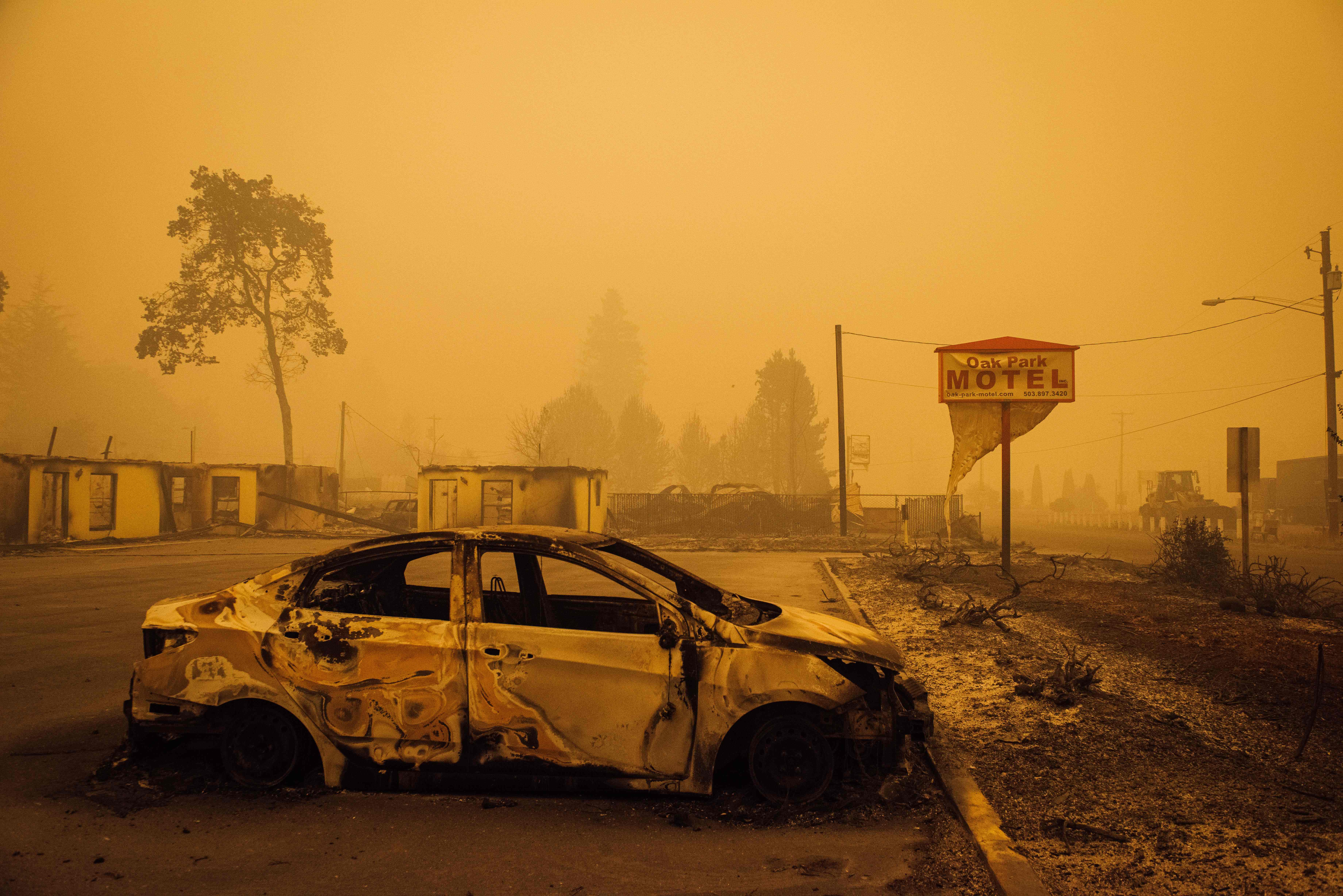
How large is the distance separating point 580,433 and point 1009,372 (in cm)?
5284

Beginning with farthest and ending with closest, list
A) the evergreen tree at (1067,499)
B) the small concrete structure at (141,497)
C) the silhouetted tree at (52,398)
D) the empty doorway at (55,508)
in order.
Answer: the silhouetted tree at (52,398), the evergreen tree at (1067,499), the empty doorway at (55,508), the small concrete structure at (141,497)

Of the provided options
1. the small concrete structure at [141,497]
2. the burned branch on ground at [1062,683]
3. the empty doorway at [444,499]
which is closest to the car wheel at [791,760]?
the burned branch on ground at [1062,683]

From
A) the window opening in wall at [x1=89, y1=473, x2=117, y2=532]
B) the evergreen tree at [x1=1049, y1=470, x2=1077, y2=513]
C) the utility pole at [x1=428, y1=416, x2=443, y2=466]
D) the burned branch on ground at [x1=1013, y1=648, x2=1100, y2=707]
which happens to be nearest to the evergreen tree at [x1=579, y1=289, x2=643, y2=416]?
the utility pole at [x1=428, y1=416, x2=443, y2=466]

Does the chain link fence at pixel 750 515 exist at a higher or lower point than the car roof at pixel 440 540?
lower

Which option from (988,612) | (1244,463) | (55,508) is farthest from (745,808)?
(55,508)

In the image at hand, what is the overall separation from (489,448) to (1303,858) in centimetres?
13297

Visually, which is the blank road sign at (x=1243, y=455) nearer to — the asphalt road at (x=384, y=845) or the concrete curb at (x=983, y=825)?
the concrete curb at (x=983, y=825)

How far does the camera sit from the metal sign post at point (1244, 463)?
1195 centimetres

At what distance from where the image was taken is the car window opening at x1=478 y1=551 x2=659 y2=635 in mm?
4879

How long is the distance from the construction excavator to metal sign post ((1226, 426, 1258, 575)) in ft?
75.7

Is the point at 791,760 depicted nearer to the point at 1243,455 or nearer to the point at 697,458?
the point at 1243,455

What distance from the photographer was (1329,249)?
28891mm

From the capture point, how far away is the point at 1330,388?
26984 mm

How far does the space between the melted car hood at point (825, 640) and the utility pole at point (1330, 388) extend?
2830 centimetres
